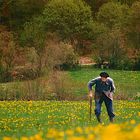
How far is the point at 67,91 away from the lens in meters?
36.8

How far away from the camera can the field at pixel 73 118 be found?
20.6ft

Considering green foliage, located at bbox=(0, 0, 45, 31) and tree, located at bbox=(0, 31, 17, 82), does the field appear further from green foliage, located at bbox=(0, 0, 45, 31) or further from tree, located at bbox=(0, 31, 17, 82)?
green foliage, located at bbox=(0, 0, 45, 31)

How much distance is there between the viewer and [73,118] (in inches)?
820

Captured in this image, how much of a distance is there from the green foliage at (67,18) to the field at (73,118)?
48.8 feet

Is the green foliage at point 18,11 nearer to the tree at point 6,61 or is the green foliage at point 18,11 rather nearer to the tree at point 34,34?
the tree at point 34,34

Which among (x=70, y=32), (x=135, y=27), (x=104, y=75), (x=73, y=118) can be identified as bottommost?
(x=73, y=118)

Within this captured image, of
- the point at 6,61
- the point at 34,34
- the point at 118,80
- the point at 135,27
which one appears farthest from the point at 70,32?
the point at 118,80

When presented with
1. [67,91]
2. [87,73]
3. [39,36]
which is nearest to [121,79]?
[87,73]

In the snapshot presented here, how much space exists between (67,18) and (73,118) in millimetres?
52096

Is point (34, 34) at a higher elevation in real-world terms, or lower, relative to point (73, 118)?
higher

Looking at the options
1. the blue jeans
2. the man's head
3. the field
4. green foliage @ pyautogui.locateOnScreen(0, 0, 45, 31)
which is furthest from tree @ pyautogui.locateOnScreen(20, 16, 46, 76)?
the man's head

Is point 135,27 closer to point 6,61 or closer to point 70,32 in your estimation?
point 70,32

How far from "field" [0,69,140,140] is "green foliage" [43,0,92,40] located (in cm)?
1488

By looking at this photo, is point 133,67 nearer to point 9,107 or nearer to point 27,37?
point 27,37
